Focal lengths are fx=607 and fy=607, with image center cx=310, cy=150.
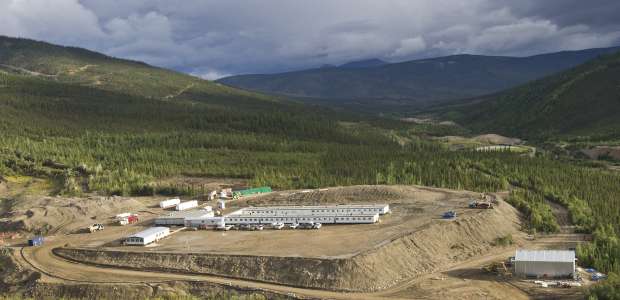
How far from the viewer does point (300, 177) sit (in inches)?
4134

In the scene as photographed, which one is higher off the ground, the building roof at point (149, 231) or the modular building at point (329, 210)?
the modular building at point (329, 210)

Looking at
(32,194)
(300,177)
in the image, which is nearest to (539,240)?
(300,177)

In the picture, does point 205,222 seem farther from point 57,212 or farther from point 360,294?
point 360,294

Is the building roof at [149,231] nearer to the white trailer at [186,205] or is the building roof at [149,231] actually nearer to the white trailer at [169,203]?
the white trailer at [186,205]

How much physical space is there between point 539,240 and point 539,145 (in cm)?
11217

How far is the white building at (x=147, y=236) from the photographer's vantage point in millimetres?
65681

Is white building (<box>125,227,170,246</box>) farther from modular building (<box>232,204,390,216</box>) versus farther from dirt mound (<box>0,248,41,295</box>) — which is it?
modular building (<box>232,204,390,216</box>)

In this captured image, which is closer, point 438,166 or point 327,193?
point 327,193

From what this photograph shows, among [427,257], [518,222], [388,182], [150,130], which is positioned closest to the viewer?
[427,257]

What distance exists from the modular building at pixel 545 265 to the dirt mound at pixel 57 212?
5231 cm

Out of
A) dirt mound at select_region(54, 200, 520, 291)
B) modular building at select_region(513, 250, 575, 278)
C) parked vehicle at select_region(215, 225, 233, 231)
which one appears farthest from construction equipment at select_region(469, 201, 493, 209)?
parked vehicle at select_region(215, 225, 233, 231)

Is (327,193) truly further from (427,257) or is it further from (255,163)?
(255,163)

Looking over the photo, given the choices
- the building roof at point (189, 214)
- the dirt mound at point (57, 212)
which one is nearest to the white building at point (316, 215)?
the building roof at point (189, 214)

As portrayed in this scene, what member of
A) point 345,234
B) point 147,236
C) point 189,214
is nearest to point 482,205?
point 345,234
